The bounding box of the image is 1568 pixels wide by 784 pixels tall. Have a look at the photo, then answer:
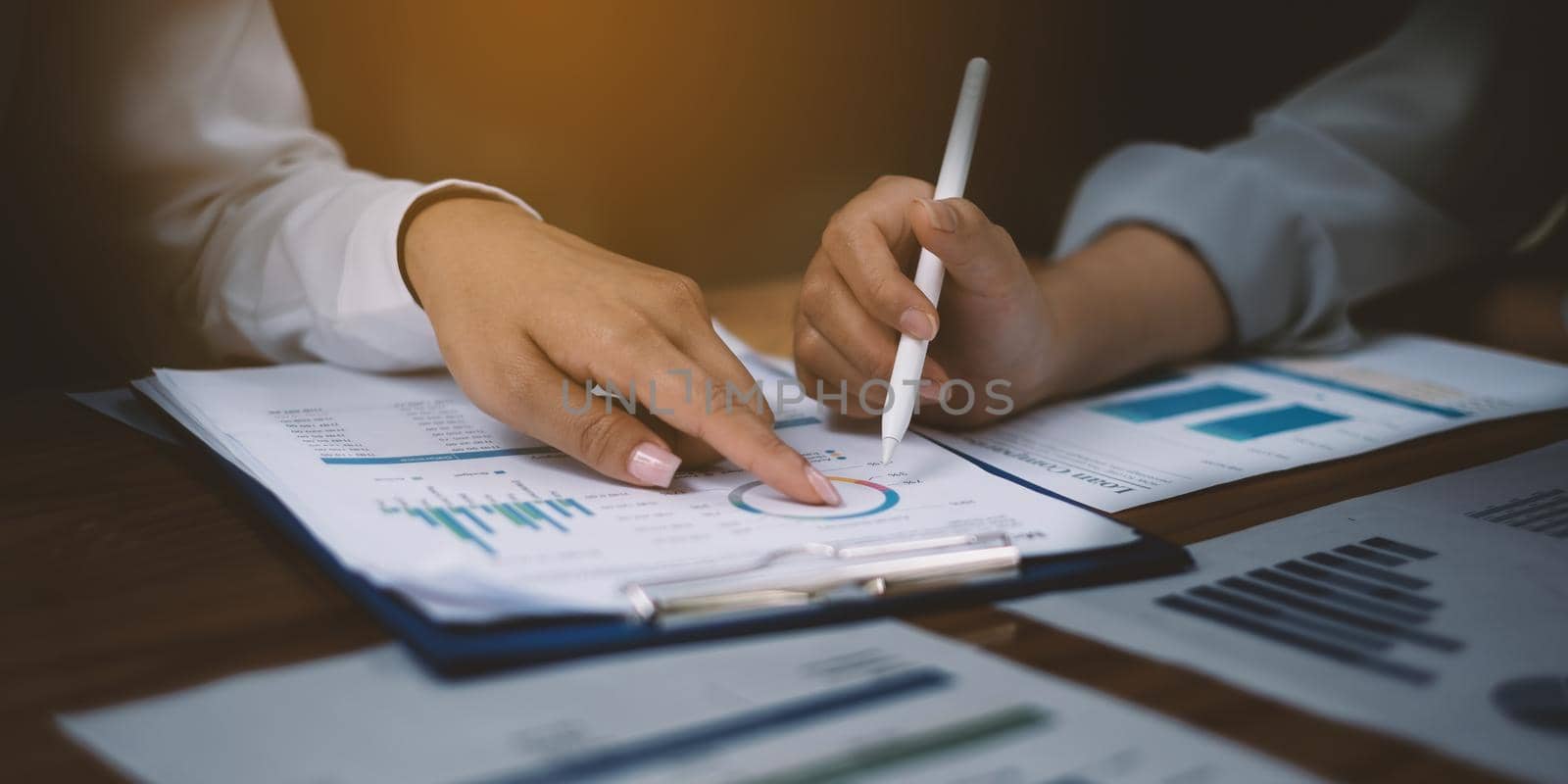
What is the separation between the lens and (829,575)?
33 cm

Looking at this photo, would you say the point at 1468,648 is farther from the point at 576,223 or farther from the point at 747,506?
the point at 576,223

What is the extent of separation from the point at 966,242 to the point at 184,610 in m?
0.34

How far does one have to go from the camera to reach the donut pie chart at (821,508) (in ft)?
1.32

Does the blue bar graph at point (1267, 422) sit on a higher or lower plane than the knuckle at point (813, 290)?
lower

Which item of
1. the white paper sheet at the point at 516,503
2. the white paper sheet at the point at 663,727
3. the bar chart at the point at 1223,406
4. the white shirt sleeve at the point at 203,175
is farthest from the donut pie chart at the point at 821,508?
the white shirt sleeve at the point at 203,175

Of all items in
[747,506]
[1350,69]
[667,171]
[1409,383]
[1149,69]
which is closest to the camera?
[747,506]

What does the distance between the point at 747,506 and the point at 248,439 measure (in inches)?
7.6

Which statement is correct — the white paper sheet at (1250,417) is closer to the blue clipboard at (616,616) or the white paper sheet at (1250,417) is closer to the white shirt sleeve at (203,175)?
the blue clipboard at (616,616)

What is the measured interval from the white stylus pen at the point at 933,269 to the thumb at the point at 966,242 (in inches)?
0.4

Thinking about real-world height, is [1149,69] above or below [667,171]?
above

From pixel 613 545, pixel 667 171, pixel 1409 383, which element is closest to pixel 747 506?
pixel 613 545

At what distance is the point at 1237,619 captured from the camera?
0.34 meters

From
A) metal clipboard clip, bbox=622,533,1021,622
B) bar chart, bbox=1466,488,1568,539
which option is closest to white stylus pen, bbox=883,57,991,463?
metal clipboard clip, bbox=622,533,1021,622

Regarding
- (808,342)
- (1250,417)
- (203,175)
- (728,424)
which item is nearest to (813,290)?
(808,342)
